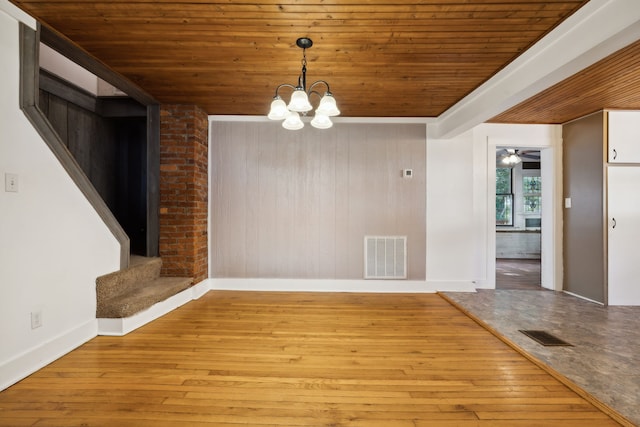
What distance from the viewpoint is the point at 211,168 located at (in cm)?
428

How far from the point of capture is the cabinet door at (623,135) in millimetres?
3666

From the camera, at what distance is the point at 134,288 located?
3184mm

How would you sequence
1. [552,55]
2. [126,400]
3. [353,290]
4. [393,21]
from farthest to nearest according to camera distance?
[353,290]
[552,55]
[393,21]
[126,400]

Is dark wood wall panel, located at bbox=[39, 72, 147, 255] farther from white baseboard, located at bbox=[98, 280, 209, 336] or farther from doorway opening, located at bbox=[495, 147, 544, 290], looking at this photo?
doorway opening, located at bbox=[495, 147, 544, 290]

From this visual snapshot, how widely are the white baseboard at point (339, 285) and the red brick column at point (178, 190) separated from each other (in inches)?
27.2

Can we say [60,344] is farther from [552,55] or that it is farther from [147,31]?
[552,55]

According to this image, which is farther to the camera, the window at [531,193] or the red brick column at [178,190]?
the window at [531,193]

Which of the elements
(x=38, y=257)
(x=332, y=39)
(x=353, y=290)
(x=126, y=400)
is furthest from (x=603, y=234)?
(x=38, y=257)

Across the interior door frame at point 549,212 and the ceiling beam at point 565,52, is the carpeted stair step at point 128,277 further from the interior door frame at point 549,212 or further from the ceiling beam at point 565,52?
the interior door frame at point 549,212

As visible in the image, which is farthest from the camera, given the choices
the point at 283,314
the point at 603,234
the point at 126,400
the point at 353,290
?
the point at 353,290

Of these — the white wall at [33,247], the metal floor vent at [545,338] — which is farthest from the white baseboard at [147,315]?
the metal floor vent at [545,338]

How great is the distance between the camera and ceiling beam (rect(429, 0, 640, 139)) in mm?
1758

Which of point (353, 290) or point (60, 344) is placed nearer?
point (60, 344)

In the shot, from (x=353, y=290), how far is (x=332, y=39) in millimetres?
3177
